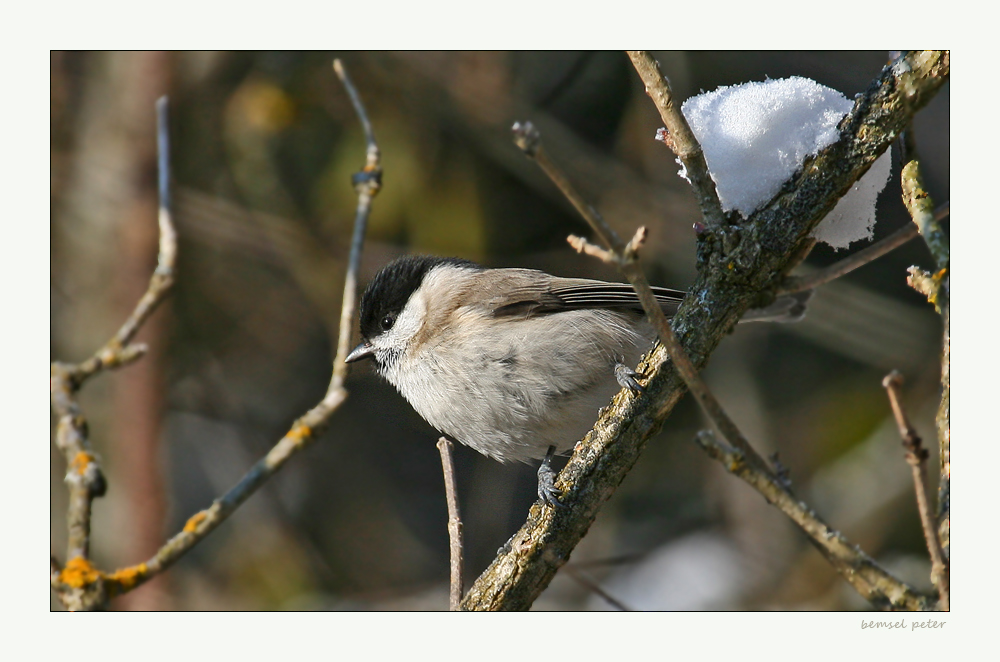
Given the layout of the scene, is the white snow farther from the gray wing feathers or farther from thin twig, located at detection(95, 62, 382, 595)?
thin twig, located at detection(95, 62, 382, 595)

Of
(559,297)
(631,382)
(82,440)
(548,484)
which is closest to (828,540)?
(631,382)

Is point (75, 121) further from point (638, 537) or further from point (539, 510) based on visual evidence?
point (638, 537)

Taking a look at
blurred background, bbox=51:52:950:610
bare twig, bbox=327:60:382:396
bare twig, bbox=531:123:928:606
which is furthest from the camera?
blurred background, bbox=51:52:950:610

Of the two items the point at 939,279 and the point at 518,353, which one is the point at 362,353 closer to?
the point at 518,353

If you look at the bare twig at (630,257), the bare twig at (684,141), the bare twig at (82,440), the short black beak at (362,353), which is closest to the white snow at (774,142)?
the bare twig at (684,141)

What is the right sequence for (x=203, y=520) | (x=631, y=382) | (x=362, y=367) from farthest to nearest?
1. (x=362, y=367)
2. (x=203, y=520)
3. (x=631, y=382)

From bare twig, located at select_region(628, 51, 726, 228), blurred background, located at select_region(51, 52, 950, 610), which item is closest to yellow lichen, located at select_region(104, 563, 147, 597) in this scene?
blurred background, located at select_region(51, 52, 950, 610)
